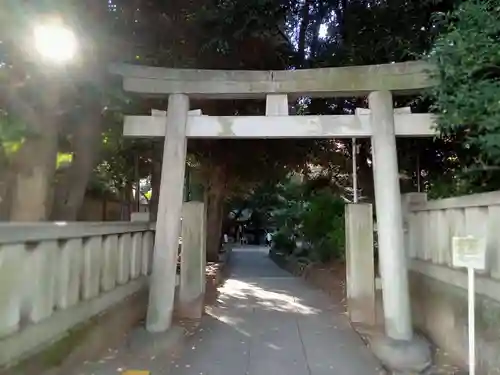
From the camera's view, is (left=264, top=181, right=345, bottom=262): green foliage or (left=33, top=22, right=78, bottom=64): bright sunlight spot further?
(left=264, top=181, right=345, bottom=262): green foliage

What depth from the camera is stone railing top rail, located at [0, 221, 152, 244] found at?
3.94 meters

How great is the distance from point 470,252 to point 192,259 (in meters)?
5.31

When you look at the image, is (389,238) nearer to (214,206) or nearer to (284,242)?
(214,206)

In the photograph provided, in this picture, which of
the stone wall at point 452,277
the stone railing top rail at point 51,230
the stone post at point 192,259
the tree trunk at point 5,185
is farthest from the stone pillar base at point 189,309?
the stone wall at point 452,277

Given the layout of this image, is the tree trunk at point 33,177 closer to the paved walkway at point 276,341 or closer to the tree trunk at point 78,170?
the tree trunk at point 78,170

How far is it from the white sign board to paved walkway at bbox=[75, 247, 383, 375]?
2033 millimetres

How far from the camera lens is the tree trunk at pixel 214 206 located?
45.8 feet

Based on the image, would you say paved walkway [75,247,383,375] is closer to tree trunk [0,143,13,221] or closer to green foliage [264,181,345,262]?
green foliage [264,181,345,262]

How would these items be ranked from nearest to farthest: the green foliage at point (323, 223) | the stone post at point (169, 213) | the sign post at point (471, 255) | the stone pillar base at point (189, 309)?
the sign post at point (471, 255), the stone post at point (169, 213), the stone pillar base at point (189, 309), the green foliage at point (323, 223)

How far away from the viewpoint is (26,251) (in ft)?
14.0

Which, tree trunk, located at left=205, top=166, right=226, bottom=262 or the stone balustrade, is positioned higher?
tree trunk, located at left=205, top=166, right=226, bottom=262

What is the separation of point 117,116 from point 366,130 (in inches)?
152

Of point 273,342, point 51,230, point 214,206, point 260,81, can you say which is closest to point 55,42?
point 51,230

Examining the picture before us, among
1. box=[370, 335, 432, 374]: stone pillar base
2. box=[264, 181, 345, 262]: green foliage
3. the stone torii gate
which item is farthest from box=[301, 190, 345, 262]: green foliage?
box=[370, 335, 432, 374]: stone pillar base
